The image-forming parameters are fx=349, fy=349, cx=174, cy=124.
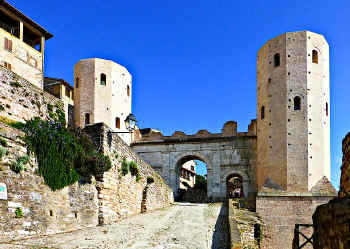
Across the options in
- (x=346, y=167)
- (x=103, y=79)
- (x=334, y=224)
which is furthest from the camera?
(x=103, y=79)

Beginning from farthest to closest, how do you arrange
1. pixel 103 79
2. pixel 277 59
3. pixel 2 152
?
pixel 103 79 < pixel 277 59 < pixel 2 152

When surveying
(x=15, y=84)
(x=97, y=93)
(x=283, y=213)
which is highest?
(x=97, y=93)

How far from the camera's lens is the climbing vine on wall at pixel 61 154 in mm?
9203

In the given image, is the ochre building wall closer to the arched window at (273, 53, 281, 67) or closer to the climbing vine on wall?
the climbing vine on wall

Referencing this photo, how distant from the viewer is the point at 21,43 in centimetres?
2394

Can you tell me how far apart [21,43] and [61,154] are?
17.1 meters

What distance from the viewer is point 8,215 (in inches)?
297

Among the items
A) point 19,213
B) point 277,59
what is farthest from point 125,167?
point 277,59

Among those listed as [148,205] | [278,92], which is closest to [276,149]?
[278,92]

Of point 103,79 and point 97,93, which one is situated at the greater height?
point 103,79

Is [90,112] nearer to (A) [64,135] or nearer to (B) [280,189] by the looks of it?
(B) [280,189]

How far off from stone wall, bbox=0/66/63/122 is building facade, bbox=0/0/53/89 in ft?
33.1

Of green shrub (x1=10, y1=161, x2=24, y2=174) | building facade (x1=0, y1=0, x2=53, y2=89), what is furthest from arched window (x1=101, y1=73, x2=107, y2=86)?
green shrub (x1=10, y1=161, x2=24, y2=174)

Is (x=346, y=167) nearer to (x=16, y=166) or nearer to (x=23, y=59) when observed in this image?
(x=16, y=166)
